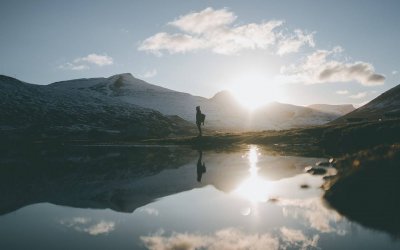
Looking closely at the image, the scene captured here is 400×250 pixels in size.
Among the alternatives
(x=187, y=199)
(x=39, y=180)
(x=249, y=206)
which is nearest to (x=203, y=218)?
(x=249, y=206)

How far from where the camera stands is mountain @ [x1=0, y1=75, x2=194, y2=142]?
388 feet

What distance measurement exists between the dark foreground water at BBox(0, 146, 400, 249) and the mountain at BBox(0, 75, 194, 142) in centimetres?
8795

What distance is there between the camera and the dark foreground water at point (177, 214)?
1044cm

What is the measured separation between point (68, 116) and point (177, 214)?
139983 mm

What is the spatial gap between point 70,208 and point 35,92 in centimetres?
17212

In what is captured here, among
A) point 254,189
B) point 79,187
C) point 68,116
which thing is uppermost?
point 68,116

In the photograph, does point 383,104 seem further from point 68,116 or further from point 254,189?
point 254,189

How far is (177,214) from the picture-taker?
13891mm

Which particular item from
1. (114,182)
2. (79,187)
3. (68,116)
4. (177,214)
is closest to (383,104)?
(68,116)

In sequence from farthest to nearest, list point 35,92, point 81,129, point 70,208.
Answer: point 35,92, point 81,129, point 70,208

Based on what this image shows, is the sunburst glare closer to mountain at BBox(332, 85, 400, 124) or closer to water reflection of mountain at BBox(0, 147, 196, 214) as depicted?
water reflection of mountain at BBox(0, 147, 196, 214)

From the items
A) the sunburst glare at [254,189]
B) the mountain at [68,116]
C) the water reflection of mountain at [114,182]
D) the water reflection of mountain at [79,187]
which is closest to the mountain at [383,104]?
the mountain at [68,116]

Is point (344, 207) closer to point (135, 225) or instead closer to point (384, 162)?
point (384, 162)

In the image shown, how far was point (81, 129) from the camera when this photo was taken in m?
124
